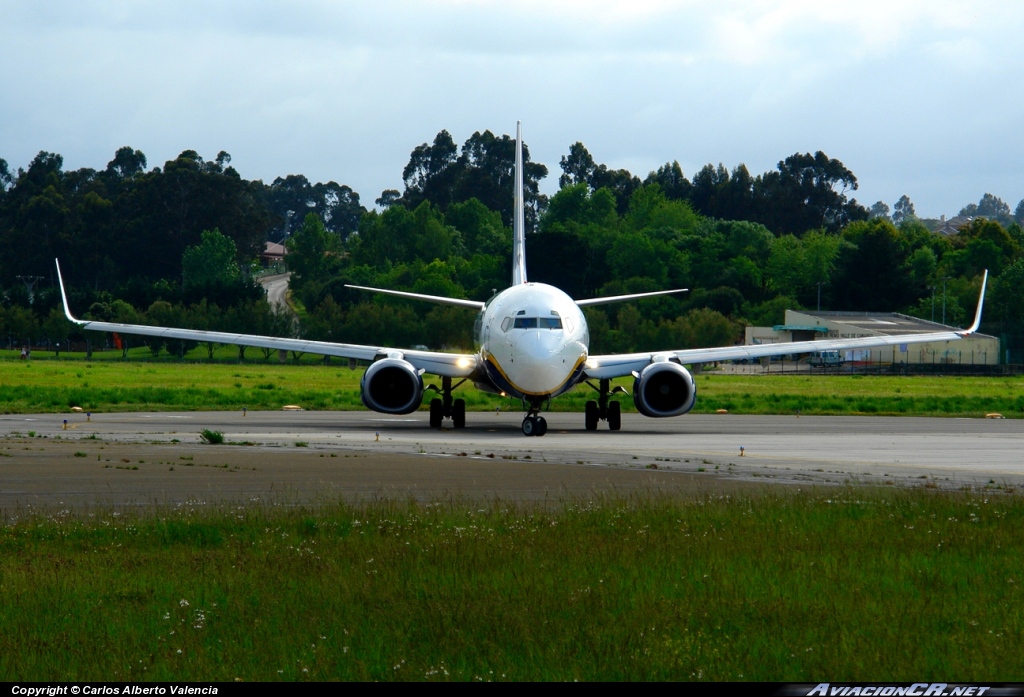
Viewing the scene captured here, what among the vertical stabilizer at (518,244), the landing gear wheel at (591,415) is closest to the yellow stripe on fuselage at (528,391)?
the landing gear wheel at (591,415)

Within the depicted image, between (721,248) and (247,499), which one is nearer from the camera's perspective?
(247,499)

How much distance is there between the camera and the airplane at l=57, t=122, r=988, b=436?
108ft

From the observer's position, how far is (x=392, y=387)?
117 ft

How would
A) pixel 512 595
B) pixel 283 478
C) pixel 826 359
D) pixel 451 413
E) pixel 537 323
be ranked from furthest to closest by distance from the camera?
pixel 826 359, pixel 451 413, pixel 537 323, pixel 283 478, pixel 512 595

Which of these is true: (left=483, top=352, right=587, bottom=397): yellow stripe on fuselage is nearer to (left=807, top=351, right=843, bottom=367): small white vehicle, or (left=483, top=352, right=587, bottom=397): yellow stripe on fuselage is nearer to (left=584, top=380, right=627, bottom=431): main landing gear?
(left=584, top=380, right=627, bottom=431): main landing gear

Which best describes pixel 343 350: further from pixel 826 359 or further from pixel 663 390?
pixel 826 359

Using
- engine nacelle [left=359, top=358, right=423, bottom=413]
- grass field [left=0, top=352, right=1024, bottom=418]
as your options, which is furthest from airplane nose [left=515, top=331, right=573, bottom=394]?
grass field [left=0, top=352, right=1024, bottom=418]

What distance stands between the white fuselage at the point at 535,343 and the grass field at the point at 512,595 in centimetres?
1749

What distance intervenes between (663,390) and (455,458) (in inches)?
488

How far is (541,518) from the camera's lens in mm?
14461

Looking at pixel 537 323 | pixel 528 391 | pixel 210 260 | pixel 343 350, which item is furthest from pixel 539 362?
pixel 210 260

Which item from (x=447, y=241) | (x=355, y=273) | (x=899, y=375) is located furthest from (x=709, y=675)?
(x=447, y=241)
